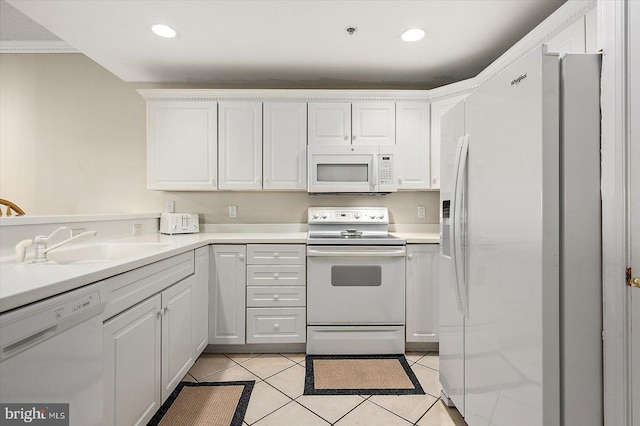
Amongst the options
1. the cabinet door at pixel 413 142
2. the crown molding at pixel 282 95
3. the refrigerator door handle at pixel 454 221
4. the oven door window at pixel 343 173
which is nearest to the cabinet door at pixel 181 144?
the crown molding at pixel 282 95

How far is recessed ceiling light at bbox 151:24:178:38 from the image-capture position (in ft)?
7.09

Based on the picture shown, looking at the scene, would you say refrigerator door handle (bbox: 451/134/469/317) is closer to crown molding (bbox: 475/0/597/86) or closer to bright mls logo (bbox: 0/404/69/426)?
crown molding (bbox: 475/0/597/86)

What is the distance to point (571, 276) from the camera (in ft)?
3.26

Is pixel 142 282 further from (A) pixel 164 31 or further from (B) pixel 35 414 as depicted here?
(A) pixel 164 31

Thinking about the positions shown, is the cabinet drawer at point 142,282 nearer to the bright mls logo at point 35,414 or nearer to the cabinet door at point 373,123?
the bright mls logo at point 35,414

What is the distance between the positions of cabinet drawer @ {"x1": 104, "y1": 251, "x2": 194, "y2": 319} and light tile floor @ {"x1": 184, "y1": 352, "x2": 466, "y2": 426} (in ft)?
2.76

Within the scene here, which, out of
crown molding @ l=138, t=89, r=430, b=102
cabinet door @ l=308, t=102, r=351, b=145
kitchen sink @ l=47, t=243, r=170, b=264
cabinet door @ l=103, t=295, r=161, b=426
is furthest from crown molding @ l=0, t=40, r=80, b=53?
cabinet door @ l=103, t=295, r=161, b=426

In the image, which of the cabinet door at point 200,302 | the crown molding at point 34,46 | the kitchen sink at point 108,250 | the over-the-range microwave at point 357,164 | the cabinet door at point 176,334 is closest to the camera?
the cabinet door at point 176,334

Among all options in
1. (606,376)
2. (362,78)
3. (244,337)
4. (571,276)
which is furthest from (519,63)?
(244,337)

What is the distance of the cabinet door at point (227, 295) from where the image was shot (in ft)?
7.94

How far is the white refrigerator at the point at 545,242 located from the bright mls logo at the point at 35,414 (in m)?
1.41

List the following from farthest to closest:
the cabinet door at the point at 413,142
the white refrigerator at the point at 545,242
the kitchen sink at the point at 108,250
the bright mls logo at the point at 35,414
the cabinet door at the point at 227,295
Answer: the cabinet door at the point at 413,142
the cabinet door at the point at 227,295
the kitchen sink at the point at 108,250
the white refrigerator at the point at 545,242
the bright mls logo at the point at 35,414

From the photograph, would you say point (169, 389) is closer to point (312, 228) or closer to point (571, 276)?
point (312, 228)

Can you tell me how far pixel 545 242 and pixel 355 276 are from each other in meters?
1.58
